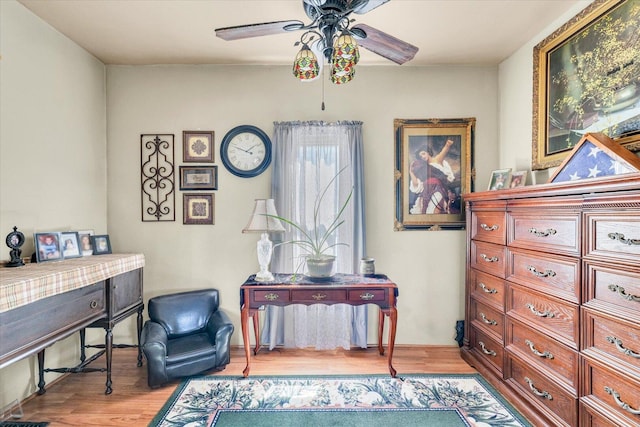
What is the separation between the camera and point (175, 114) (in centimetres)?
337

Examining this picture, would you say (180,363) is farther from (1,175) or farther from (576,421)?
(576,421)

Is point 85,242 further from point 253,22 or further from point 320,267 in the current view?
point 253,22

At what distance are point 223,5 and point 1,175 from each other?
1905mm

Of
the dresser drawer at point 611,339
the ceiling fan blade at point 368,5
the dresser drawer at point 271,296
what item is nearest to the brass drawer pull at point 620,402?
the dresser drawer at point 611,339

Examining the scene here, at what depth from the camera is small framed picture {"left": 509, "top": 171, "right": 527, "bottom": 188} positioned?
2896 millimetres

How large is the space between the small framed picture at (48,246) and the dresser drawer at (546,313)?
3445 mm

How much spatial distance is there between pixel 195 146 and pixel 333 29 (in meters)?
2.08

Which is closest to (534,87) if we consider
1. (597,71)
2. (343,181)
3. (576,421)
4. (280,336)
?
(597,71)

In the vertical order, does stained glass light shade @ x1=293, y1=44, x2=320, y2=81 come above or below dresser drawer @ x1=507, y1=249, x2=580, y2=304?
above

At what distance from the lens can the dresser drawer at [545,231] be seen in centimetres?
194

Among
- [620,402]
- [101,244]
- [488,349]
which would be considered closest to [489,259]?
[488,349]

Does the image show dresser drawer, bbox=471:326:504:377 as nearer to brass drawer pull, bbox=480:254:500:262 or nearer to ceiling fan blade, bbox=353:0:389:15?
brass drawer pull, bbox=480:254:500:262

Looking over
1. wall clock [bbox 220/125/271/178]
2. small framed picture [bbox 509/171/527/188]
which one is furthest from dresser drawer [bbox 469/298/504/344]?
wall clock [bbox 220/125/271/178]

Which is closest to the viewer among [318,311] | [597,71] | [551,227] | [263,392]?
[551,227]
